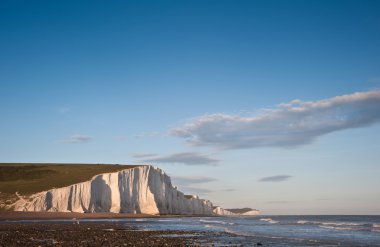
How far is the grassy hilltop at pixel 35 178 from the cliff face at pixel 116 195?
3.28 metres

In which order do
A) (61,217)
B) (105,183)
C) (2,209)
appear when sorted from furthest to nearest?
(105,183)
(2,209)
(61,217)

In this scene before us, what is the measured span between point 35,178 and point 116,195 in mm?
20979

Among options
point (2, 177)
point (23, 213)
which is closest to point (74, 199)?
point (23, 213)

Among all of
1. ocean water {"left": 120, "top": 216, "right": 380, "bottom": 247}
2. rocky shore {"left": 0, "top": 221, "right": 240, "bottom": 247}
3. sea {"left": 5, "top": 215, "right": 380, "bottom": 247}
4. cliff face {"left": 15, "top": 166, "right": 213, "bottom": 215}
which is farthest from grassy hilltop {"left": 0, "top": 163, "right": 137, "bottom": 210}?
rocky shore {"left": 0, "top": 221, "right": 240, "bottom": 247}

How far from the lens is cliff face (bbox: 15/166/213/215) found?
7069 cm

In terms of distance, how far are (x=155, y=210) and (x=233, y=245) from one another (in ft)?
206

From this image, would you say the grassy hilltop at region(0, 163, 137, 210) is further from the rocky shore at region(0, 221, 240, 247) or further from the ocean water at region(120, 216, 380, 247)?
the rocky shore at region(0, 221, 240, 247)

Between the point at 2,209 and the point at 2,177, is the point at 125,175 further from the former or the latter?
the point at 2,177

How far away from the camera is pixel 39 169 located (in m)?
98.4

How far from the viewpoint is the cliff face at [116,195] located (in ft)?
232

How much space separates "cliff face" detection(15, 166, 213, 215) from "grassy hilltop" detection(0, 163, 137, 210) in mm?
3281

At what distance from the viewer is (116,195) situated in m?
77.9

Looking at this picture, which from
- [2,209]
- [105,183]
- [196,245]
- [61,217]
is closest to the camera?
[196,245]

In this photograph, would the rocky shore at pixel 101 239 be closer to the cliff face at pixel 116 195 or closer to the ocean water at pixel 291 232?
the ocean water at pixel 291 232
